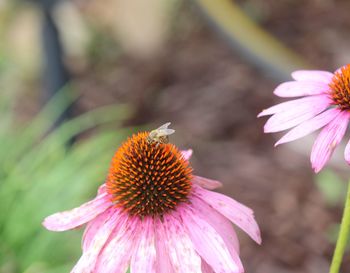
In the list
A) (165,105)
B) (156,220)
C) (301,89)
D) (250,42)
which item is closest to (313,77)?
(301,89)

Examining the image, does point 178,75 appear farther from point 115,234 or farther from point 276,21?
point 115,234

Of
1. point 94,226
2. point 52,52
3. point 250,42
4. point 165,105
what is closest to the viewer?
point 94,226

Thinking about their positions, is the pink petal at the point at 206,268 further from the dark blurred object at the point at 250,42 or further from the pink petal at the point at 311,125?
the dark blurred object at the point at 250,42

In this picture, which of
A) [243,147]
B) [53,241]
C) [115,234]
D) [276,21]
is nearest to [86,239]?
[115,234]

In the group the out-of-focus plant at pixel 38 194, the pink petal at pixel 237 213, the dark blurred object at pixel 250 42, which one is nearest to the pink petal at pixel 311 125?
the pink petal at pixel 237 213

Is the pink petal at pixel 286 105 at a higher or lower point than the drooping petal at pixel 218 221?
higher

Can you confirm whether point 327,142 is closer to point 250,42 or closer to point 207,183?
point 207,183

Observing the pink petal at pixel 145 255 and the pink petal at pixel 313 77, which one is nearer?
the pink petal at pixel 145 255
